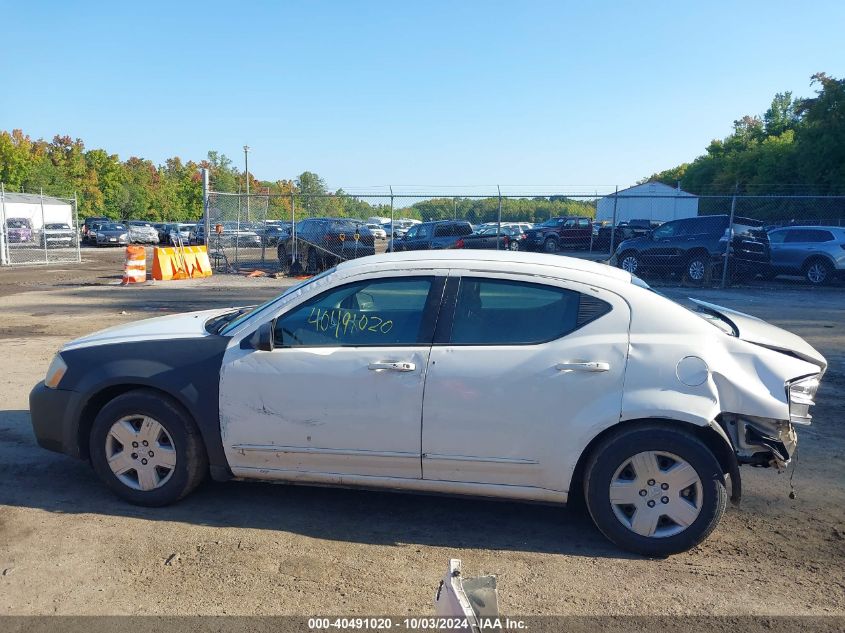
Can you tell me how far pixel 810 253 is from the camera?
1898 cm

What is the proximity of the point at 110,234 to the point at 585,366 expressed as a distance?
41.8 meters

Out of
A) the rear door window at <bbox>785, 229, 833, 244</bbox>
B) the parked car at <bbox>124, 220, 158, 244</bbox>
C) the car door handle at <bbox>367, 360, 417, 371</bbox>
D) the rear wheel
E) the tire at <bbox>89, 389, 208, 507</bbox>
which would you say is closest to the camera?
the car door handle at <bbox>367, 360, 417, 371</bbox>

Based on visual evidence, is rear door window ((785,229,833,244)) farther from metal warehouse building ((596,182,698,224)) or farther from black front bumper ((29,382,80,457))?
metal warehouse building ((596,182,698,224))

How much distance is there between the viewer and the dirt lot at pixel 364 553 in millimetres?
3414

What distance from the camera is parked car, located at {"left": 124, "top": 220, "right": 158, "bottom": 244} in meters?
42.2

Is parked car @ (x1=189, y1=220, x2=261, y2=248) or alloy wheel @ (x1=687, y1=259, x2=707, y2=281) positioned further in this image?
parked car @ (x1=189, y1=220, x2=261, y2=248)

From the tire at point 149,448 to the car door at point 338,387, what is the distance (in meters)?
0.27

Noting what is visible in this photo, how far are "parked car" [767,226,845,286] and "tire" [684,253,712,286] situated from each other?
6.01ft

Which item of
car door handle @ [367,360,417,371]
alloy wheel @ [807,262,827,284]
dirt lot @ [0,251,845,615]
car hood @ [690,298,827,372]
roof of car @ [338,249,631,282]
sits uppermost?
roof of car @ [338,249,631,282]

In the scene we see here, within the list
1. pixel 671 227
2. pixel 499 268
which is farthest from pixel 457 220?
pixel 499 268

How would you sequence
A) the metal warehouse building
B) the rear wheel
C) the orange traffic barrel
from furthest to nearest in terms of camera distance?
the metal warehouse building
the rear wheel
the orange traffic barrel

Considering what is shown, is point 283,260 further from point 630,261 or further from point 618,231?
point 618,231

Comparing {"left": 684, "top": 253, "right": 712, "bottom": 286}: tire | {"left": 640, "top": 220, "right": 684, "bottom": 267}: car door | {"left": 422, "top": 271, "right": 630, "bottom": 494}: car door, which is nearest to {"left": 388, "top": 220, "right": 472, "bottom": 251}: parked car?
{"left": 640, "top": 220, "right": 684, "bottom": 267}: car door

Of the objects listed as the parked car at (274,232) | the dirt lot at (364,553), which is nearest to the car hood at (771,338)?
the dirt lot at (364,553)
